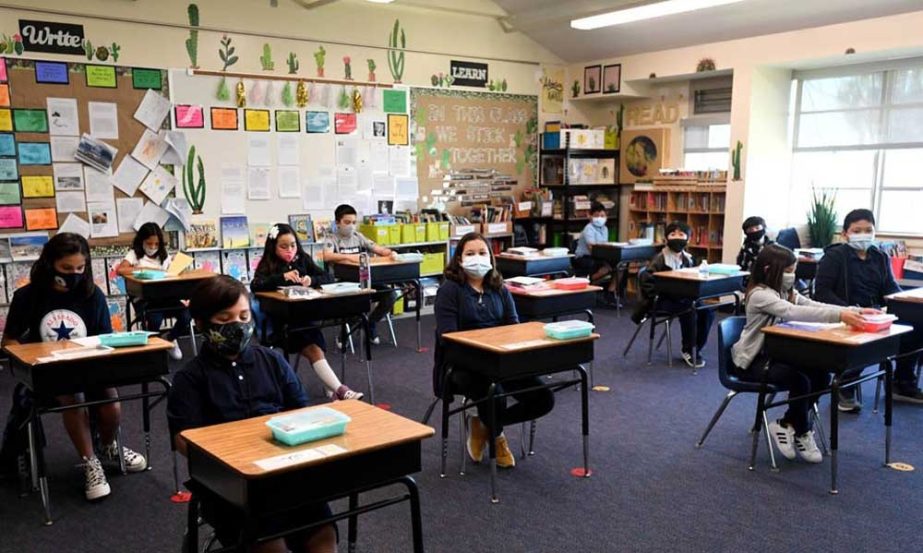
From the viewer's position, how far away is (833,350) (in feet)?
11.3

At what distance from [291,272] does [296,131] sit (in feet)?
9.79

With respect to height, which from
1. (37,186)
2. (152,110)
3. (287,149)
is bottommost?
(37,186)

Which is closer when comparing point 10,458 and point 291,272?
point 10,458

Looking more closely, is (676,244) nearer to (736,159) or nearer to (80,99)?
(736,159)

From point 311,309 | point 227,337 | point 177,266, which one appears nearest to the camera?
point 227,337

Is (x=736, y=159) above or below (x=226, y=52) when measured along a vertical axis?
below

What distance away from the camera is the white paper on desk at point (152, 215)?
6719 millimetres

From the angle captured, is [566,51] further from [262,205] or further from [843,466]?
[843,466]

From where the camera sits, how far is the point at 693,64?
8391mm

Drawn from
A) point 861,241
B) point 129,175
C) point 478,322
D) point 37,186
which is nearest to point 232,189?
point 129,175

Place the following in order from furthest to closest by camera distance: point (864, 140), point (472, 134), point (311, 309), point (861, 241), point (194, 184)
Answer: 1. point (472, 134)
2. point (864, 140)
3. point (194, 184)
4. point (861, 241)
5. point (311, 309)

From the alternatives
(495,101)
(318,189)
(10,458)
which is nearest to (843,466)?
(10,458)

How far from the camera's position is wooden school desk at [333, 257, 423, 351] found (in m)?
6.22

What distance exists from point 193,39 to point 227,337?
5.26m
